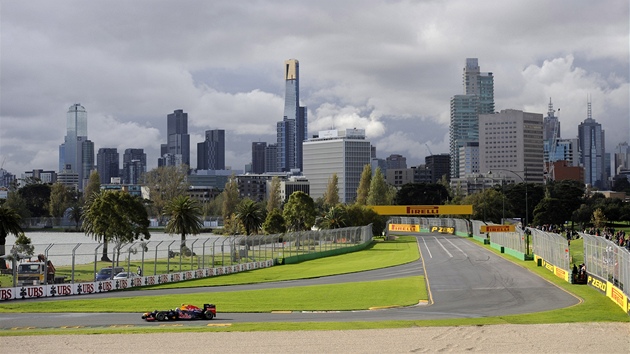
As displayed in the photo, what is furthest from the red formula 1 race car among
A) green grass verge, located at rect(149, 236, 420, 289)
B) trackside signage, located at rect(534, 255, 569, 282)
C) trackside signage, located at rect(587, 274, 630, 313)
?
trackside signage, located at rect(534, 255, 569, 282)

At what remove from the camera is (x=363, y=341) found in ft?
111

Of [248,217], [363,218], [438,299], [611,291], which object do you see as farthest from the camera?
[363,218]

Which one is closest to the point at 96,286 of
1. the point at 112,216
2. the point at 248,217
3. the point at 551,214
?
the point at 112,216

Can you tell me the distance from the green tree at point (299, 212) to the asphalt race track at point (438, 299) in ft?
183

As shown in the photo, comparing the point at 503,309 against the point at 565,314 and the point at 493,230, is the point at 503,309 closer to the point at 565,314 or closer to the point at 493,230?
the point at 565,314

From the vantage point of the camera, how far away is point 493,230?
102438mm

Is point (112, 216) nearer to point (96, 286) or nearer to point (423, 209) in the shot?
point (96, 286)

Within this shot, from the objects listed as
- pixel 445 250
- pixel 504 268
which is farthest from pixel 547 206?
pixel 504 268

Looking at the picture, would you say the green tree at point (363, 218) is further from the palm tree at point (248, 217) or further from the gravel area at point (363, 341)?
the gravel area at point (363, 341)

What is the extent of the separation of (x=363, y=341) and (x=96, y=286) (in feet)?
103

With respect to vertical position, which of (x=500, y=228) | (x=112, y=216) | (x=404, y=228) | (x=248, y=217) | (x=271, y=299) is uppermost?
(x=112, y=216)

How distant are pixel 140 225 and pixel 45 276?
55.1m

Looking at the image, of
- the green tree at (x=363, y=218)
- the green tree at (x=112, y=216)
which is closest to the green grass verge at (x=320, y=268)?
the green tree at (x=112, y=216)

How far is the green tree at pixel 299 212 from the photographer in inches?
5369
